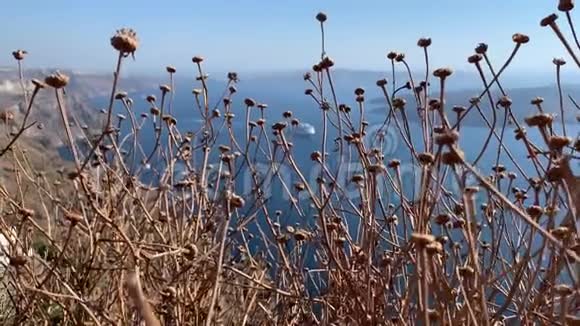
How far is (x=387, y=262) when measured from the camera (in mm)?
1219

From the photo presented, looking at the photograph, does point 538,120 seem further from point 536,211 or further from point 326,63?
point 326,63

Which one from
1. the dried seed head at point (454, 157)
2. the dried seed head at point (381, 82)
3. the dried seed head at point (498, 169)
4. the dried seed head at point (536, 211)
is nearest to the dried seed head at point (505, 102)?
the dried seed head at point (498, 169)

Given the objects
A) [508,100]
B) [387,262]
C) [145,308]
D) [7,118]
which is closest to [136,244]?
[387,262]

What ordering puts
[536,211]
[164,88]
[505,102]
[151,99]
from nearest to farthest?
[536,211] < [505,102] < [164,88] < [151,99]

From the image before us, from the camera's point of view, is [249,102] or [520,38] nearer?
[520,38]

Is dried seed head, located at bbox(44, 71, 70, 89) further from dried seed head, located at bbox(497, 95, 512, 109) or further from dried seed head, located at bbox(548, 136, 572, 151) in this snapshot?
dried seed head, located at bbox(497, 95, 512, 109)

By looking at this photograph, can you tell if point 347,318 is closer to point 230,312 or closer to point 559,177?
point 559,177

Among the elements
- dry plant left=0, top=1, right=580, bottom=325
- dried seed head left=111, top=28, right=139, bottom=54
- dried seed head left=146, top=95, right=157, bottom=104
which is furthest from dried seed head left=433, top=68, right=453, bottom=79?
dried seed head left=146, top=95, right=157, bottom=104

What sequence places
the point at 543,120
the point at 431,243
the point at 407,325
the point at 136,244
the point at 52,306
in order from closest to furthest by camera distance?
the point at 431,243 → the point at 543,120 → the point at 136,244 → the point at 407,325 → the point at 52,306

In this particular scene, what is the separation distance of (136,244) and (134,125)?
0.90 meters

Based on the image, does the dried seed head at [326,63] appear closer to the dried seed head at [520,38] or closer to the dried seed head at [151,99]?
the dried seed head at [520,38]

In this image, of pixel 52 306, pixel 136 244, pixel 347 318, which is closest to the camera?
pixel 136 244

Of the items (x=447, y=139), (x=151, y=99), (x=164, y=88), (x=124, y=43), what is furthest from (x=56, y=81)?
(x=151, y=99)

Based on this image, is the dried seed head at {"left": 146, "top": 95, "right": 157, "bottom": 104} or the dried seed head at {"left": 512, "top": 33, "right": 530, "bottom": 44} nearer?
the dried seed head at {"left": 512, "top": 33, "right": 530, "bottom": 44}
